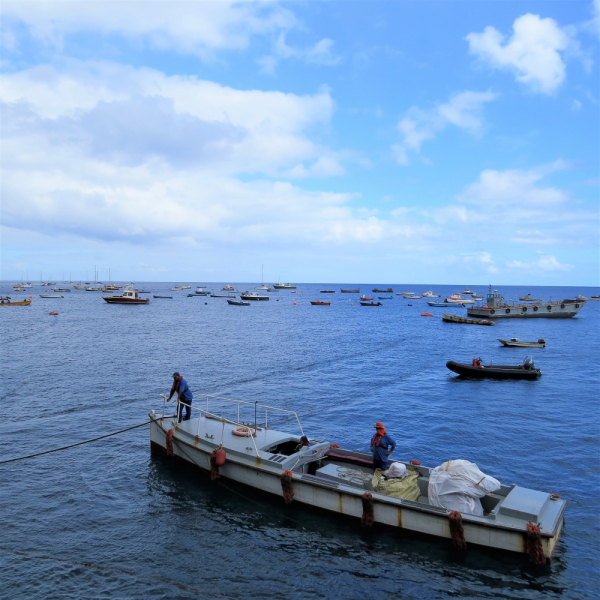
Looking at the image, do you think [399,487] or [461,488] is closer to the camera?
[461,488]

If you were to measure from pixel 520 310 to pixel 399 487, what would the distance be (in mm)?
93618

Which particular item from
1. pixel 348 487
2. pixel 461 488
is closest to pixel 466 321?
pixel 461 488

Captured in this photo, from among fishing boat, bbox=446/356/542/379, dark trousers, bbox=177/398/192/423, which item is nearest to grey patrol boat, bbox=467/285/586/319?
fishing boat, bbox=446/356/542/379

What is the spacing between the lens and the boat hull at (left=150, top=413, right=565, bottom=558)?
479 inches

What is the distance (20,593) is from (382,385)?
27991 millimetres

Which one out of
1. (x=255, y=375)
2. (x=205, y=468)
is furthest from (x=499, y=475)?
(x=255, y=375)

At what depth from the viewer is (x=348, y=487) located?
14.1 metres

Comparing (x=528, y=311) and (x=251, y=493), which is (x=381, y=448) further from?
(x=528, y=311)

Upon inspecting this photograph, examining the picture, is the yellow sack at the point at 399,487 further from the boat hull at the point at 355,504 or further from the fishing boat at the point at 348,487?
the boat hull at the point at 355,504

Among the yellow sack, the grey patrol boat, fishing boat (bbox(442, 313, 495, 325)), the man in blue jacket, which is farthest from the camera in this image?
the grey patrol boat

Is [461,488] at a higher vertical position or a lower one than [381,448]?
lower

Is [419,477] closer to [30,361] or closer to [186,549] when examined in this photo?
[186,549]

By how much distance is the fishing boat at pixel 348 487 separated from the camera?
482 inches

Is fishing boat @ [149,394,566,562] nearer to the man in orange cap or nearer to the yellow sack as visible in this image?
the yellow sack
